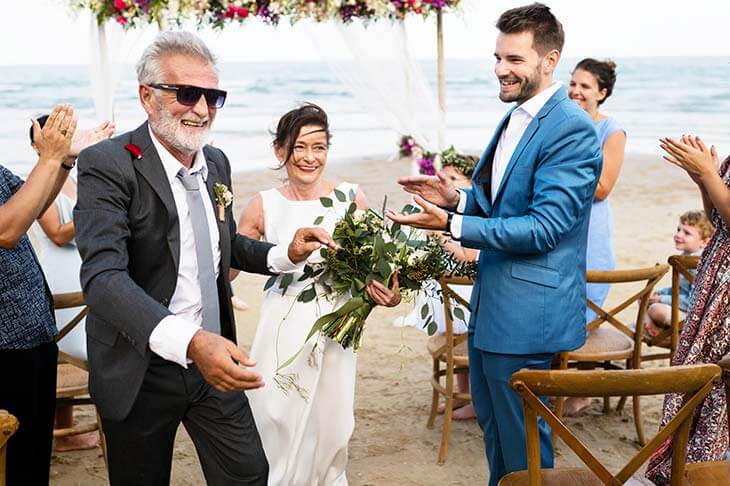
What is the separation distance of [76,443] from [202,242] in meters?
2.76

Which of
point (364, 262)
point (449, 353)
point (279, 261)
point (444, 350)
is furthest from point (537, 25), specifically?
point (444, 350)

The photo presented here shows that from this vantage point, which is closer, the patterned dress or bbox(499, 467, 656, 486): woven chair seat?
bbox(499, 467, 656, 486): woven chair seat

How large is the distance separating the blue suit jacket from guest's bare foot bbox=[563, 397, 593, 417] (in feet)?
7.03

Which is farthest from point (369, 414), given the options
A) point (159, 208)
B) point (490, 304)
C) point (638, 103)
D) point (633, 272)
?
point (638, 103)

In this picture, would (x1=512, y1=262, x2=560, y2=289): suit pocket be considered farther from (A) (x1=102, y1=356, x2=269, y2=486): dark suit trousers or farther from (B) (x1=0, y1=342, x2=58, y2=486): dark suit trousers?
(B) (x1=0, y1=342, x2=58, y2=486): dark suit trousers

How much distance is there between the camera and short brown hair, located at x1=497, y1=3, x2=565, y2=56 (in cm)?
347

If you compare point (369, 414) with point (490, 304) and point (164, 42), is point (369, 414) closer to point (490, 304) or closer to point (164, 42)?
point (490, 304)

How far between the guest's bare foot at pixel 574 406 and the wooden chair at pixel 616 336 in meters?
0.34

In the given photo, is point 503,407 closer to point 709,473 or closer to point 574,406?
point 709,473

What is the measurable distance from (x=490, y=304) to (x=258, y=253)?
0.98 meters

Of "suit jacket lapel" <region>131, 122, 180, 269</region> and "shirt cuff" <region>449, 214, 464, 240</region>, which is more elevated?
"suit jacket lapel" <region>131, 122, 180, 269</region>

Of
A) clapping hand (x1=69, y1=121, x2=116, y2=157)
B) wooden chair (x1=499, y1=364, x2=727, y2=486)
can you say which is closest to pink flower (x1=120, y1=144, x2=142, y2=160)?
clapping hand (x1=69, y1=121, x2=116, y2=157)

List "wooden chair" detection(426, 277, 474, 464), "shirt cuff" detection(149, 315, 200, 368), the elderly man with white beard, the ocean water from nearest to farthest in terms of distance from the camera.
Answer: "shirt cuff" detection(149, 315, 200, 368) < the elderly man with white beard < "wooden chair" detection(426, 277, 474, 464) < the ocean water

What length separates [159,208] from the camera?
2.96 metres
